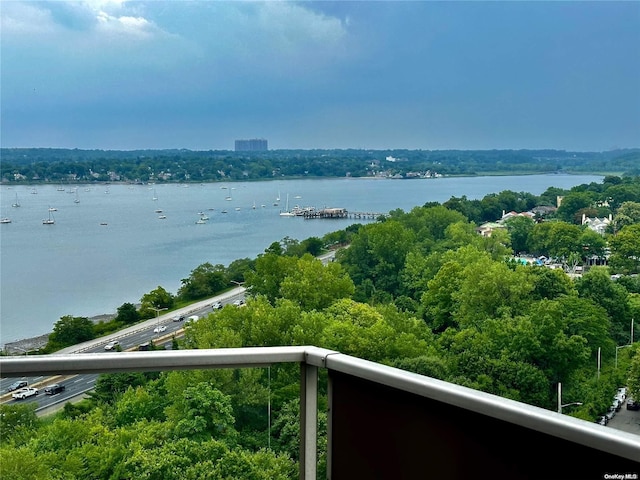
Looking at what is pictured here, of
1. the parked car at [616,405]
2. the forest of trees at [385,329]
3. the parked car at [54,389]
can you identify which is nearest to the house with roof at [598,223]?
the forest of trees at [385,329]

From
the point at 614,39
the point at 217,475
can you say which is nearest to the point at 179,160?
the point at 614,39

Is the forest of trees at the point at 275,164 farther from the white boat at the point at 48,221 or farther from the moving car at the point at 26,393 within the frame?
the moving car at the point at 26,393

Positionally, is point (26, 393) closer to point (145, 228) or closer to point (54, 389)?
point (54, 389)

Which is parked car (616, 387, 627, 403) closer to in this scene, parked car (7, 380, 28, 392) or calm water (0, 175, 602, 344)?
parked car (7, 380, 28, 392)

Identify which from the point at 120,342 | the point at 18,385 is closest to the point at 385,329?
the point at 120,342

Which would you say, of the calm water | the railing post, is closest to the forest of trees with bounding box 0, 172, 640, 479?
the railing post

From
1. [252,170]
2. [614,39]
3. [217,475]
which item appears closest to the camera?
[217,475]

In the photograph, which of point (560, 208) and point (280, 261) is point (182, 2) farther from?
point (560, 208)
